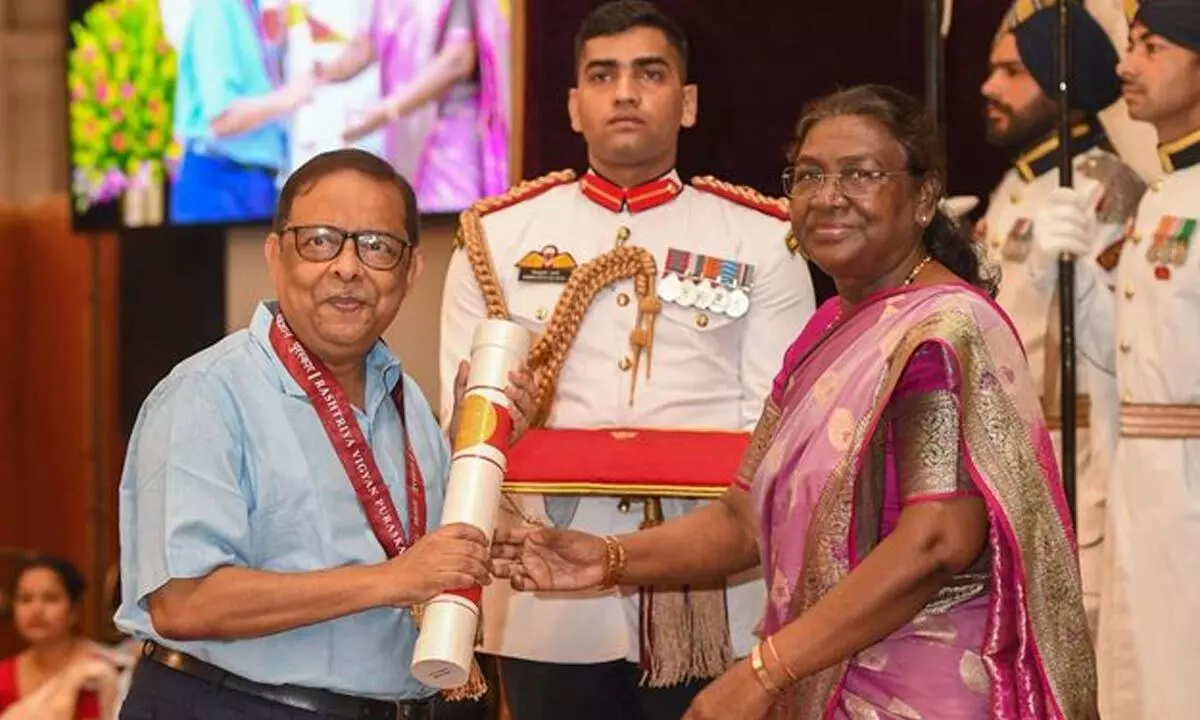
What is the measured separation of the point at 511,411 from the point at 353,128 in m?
3.36

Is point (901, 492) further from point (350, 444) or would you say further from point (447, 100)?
point (447, 100)

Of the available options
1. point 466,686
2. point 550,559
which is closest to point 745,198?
point 550,559

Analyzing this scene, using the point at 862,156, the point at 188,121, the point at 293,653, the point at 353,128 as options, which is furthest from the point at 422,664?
the point at 188,121

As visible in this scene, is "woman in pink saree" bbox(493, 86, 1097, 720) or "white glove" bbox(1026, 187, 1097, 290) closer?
Result: "woman in pink saree" bbox(493, 86, 1097, 720)

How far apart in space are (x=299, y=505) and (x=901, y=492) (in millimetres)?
728

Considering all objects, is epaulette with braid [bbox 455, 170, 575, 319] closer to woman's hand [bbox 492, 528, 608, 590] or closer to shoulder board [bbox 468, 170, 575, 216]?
shoulder board [bbox 468, 170, 575, 216]

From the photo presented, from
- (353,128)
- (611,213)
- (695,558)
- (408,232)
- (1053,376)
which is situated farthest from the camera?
(353,128)

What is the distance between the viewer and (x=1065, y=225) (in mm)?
4223

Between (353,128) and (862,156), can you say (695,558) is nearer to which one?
(862,156)

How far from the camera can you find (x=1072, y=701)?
244 cm

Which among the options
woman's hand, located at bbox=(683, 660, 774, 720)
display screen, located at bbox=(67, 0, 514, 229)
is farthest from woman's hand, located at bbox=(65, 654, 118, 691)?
woman's hand, located at bbox=(683, 660, 774, 720)

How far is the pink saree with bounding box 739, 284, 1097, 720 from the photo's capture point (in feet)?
7.79

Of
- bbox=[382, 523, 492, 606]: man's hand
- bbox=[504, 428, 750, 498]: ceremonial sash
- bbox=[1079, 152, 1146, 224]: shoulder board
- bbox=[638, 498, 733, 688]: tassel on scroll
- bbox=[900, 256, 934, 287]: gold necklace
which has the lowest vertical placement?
bbox=[638, 498, 733, 688]: tassel on scroll

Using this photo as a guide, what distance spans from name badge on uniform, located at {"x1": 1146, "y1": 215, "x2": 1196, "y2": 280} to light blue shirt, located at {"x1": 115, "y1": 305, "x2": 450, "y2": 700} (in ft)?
7.26
